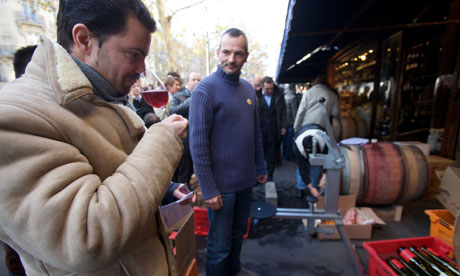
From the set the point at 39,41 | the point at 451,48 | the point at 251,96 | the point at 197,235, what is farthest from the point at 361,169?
the point at 39,41

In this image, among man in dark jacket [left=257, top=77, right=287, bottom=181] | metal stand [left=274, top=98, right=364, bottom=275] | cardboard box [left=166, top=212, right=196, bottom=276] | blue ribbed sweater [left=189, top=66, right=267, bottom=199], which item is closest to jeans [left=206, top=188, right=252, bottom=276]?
blue ribbed sweater [left=189, top=66, right=267, bottom=199]

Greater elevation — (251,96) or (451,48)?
(451,48)

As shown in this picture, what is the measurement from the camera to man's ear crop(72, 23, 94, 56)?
2.35 ft

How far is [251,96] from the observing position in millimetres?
2066

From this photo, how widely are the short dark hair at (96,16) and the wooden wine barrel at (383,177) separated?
3491 millimetres

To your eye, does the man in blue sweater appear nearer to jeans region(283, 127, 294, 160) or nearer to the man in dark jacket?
the man in dark jacket

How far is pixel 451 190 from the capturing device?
210 cm

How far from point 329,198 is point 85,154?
2688 mm

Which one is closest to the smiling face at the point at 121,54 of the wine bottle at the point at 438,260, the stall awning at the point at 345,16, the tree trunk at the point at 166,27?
the stall awning at the point at 345,16

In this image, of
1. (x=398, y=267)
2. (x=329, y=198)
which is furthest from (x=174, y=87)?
(x=398, y=267)

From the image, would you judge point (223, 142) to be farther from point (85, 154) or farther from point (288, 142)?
point (288, 142)

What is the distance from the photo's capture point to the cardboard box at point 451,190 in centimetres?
206

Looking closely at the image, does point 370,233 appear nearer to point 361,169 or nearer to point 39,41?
point 361,169

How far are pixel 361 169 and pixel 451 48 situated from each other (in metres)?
2.97
